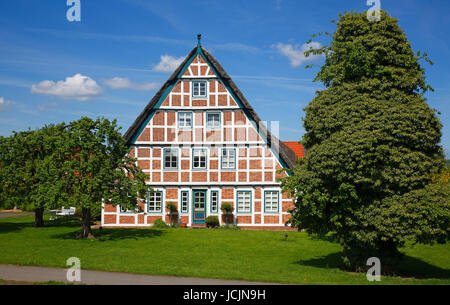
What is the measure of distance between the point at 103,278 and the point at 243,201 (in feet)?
53.5

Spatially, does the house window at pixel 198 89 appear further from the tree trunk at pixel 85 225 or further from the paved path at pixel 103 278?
the paved path at pixel 103 278

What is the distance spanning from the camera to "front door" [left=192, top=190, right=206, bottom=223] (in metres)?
26.8

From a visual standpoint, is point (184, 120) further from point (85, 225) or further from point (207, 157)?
point (85, 225)

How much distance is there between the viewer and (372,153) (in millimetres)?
12570

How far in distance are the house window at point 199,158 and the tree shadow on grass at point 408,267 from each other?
480 inches

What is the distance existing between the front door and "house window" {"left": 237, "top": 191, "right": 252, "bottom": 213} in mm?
2385

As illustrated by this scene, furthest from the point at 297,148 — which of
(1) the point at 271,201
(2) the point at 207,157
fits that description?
(2) the point at 207,157

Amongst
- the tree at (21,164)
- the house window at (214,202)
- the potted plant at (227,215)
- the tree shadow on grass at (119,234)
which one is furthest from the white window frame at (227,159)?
the tree at (21,164)

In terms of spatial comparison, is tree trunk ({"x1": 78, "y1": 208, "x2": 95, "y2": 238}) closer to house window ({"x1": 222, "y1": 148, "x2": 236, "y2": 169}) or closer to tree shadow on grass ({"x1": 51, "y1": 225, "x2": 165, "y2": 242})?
tree shadow on grass ({"x1": 51, "y1": 225, "x2": 165, "y2": 242})

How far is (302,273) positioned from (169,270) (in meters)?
4.26

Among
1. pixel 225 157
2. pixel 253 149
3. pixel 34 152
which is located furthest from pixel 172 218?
pixel 34 152

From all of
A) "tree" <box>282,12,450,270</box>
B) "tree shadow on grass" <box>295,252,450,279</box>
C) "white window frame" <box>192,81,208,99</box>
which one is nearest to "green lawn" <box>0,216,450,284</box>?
"tree shadow on grass" <box>295,252,450,279</box>

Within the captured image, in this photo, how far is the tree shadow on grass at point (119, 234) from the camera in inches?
836
